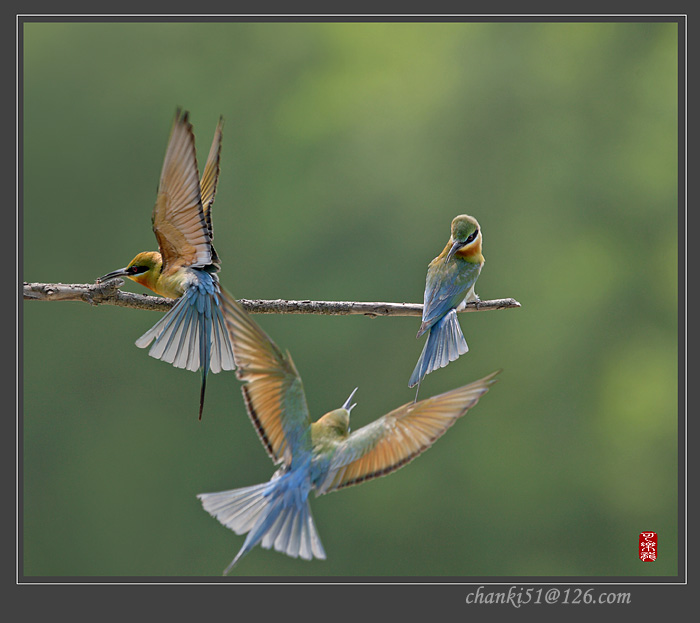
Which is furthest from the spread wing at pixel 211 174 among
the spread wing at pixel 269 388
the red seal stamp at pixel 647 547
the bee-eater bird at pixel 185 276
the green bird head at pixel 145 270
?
the red seal stamp at pixel 647 547

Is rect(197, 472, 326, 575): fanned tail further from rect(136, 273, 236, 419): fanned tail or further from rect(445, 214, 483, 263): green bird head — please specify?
rect(445, 214, 483, 263): green bird head

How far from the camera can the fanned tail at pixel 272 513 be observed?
1.18m

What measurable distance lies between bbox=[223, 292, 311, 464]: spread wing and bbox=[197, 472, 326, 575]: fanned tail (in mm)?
55

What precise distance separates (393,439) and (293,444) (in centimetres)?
18

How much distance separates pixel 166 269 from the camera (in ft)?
5.43

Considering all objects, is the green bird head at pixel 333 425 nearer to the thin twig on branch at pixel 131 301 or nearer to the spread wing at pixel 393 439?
the spread wing at pixel 393 439

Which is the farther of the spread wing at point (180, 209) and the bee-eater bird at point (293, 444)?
the spread wing at point (180, 209)

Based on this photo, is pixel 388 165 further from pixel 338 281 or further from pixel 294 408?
pixel 294 408

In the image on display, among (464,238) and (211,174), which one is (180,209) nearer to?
(211,174)

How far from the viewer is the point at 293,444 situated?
128cm

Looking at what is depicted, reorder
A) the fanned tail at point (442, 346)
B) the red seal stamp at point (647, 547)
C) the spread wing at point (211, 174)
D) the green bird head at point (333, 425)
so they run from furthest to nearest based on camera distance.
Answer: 1. the red seal stamp at point (647, 547)
2. the spread wing at point (211, 174)
3. the fanned tail at point (442, 346)
4. the green bird head at point (333, 425)

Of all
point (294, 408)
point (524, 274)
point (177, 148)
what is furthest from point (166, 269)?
point (524, 274)
